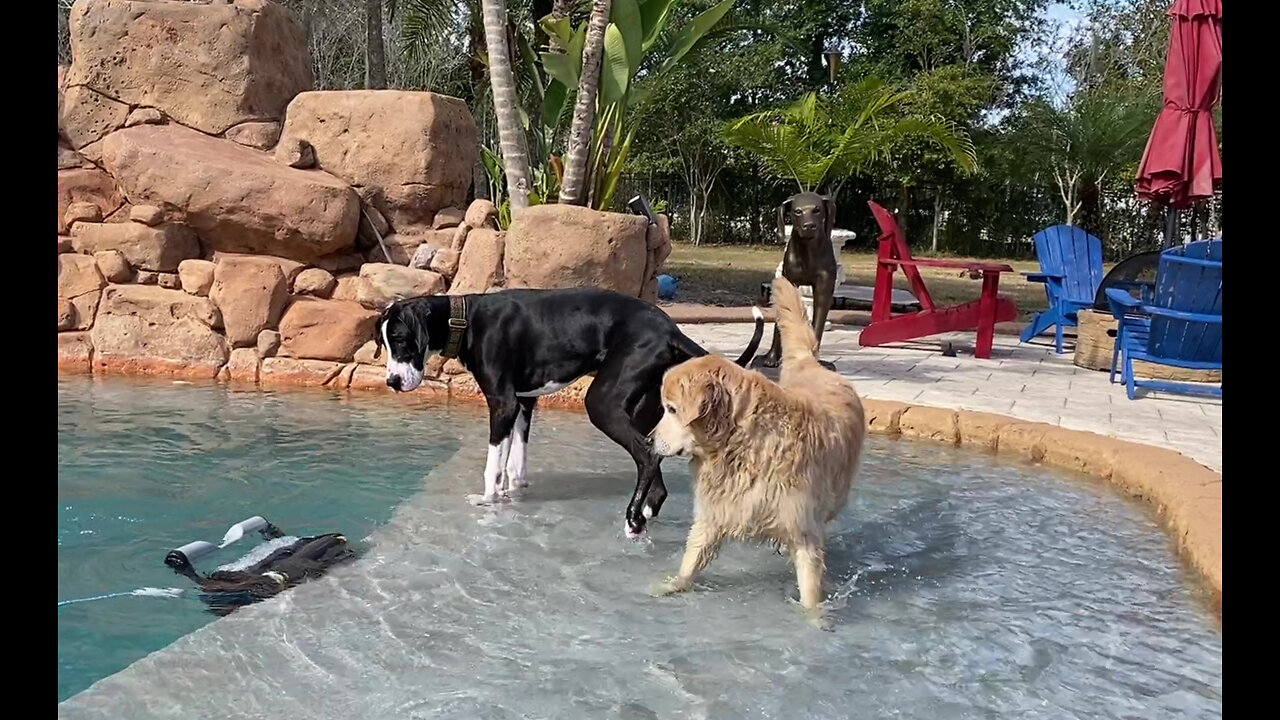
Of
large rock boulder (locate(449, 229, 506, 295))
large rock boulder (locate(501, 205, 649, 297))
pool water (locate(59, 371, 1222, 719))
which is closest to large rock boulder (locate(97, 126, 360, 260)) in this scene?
large rock boulder (locate(449, 229, 506, 295))

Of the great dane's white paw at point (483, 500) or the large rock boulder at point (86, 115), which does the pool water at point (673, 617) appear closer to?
the great dane's white paw at point (483, 500)

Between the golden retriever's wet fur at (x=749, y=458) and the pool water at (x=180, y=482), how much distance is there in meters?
1.77

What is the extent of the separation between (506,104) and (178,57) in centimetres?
323

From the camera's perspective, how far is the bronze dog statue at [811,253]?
868cm

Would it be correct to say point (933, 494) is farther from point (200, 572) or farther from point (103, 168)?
point (103, 168)

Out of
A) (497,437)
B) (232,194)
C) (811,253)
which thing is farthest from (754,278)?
(497,437)

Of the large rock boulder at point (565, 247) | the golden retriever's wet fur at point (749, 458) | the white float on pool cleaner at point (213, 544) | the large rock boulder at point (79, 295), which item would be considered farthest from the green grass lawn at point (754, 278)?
the white float on pool cleaner at point (213, 544)

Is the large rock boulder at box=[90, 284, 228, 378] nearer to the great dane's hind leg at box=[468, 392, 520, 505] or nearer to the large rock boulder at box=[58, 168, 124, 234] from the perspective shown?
the large rock boulder at box=[58, 168, 124, 234]

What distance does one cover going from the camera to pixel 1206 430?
23.2 ft

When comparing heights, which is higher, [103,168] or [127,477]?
[103,168]

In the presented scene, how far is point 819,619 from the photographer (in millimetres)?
3811

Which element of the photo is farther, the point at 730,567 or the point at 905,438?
the point at 905,438

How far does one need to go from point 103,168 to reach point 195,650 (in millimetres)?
7808
